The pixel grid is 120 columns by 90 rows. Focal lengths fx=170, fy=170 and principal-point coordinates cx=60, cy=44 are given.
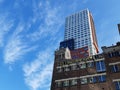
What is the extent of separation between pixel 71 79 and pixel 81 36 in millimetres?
114495

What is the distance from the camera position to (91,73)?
132 ft

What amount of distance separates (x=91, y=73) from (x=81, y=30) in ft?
397

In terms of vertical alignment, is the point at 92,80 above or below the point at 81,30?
below

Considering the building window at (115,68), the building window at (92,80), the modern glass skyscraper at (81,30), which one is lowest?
the building window at (92,80)

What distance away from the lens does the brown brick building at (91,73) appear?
37.9 metres

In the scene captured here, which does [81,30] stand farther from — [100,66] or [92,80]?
[92,80]

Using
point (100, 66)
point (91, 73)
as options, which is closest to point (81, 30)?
point (100, 66)

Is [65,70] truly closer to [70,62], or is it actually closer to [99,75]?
[70,62]

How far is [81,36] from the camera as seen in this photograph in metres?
154

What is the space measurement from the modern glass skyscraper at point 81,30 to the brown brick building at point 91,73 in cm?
9504

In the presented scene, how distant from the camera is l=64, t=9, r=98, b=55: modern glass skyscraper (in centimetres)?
14688

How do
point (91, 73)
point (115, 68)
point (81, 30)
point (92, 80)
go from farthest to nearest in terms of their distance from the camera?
point (81, 30) < point (91, 73) < point (92, 80) < point (115, 68)

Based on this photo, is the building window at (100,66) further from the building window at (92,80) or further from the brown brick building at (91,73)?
the building window at (92,80)

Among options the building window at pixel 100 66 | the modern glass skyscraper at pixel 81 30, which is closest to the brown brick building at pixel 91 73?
the building window at pixel 100 66
